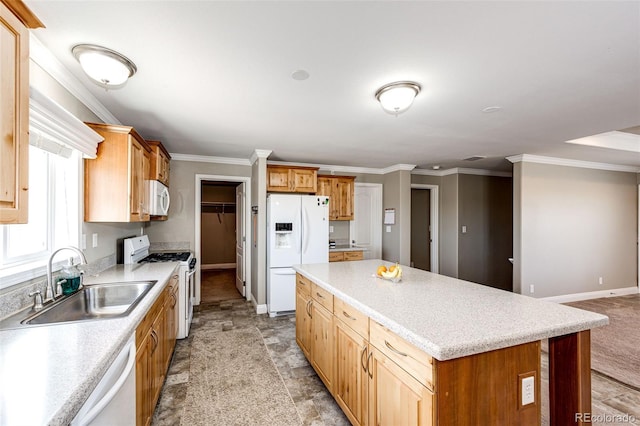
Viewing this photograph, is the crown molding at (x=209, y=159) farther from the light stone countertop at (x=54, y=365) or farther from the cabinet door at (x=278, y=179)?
the light stone countertop at (x=54, y=365)

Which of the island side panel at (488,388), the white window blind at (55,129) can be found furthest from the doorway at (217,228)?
the island side panel at (488,388)

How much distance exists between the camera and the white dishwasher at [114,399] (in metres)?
0.97

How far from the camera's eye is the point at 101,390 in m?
1.06

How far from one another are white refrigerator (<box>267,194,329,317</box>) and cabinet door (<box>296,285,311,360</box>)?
126cm

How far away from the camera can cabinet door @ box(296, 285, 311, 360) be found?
268 centimetres

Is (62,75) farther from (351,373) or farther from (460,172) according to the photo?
(460,172)

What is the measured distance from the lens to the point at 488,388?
1287 mm

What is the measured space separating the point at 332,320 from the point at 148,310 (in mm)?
1216

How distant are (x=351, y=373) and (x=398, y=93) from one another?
6.39 feet

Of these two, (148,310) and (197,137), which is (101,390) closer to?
(148,310)

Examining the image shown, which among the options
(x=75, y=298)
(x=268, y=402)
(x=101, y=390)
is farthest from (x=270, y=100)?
(x=268, y=402)

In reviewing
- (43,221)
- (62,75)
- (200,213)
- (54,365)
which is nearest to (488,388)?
(54,365)

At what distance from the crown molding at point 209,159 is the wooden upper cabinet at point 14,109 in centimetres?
350

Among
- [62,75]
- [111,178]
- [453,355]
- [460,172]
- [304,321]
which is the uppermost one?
[62,75]
